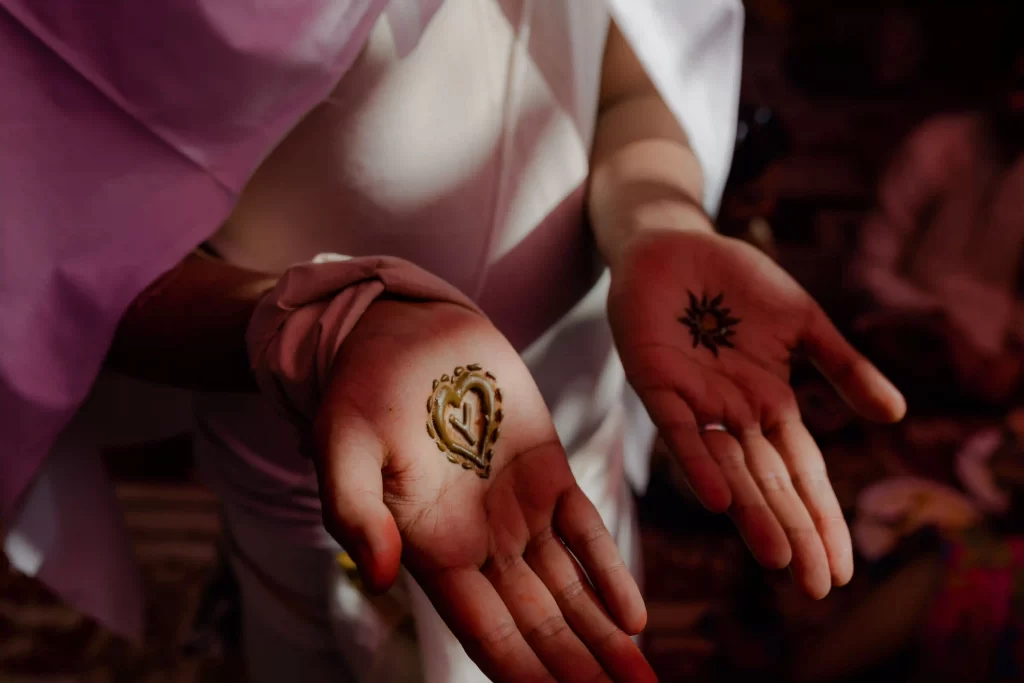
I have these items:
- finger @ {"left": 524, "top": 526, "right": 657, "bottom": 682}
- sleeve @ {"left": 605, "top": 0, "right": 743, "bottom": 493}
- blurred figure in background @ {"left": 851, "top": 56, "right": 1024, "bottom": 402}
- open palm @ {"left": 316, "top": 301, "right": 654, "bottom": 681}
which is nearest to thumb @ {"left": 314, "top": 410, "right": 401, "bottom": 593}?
open palm @ {"left": 316, "top": 301, "right": 654, "bottom": 681}

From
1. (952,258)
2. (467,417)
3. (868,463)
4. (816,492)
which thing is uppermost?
(467,417)

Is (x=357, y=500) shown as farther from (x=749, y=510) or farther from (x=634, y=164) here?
(x=634, y=164)

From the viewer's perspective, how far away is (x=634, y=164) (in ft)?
2.23

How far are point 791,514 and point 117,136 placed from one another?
→ 0.52 meters

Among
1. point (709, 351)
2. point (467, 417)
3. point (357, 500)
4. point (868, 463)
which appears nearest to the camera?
point (357, 500)

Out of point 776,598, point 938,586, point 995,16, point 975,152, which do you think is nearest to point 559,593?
point 938,586

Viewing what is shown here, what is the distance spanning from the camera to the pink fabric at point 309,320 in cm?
50

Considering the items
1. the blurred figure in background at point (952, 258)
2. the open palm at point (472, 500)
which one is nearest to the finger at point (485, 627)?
the open palm at point (472, 500)

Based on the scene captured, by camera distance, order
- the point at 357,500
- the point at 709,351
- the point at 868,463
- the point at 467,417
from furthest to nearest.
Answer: the point at 868,463 → the point at 709,351 → the point at 467,417 → the point at 357,500

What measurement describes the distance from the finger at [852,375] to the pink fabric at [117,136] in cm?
42

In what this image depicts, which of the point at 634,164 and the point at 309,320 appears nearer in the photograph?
the point at 309,320

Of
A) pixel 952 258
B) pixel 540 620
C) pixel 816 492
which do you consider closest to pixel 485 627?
pixel 540 620

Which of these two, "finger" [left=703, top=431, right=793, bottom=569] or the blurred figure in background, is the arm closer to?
"finger" [left=703, top=431, right=793, bottom=569]

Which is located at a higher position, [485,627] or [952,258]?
[485,627]
